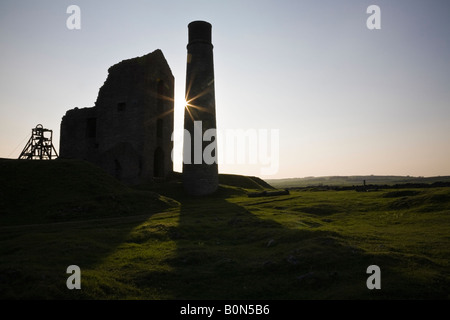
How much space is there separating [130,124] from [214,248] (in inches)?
1044

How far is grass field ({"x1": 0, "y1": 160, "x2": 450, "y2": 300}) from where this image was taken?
783 cm

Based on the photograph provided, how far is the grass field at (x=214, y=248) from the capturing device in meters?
7.83

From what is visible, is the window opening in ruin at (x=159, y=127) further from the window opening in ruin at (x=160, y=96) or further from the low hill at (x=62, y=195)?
the low hill at (x=62, y=195)

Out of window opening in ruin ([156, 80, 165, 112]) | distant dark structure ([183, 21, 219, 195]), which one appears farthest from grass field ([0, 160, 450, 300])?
window opening in ruin ([156, 80, 165, 112])

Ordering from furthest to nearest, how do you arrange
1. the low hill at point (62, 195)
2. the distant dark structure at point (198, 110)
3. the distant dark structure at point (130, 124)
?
the distant dark structure at point (130, 124), the distant dark structure at point (198, 110), the low hill at point (62, 195)

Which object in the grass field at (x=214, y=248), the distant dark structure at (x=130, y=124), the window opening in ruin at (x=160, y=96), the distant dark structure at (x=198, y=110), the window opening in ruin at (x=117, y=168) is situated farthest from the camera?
the window opening in ruin at (x=160, y=96)

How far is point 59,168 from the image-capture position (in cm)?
2414

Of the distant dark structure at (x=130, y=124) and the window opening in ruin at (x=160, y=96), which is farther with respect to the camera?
the window opening in ruin at (x=160, y=96)

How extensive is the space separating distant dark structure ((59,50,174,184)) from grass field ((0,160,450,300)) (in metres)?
13.5

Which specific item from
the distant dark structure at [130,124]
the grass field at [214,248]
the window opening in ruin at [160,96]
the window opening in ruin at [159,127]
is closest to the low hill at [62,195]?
the grass field at [214,248]

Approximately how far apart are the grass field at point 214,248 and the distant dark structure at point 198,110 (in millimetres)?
9680

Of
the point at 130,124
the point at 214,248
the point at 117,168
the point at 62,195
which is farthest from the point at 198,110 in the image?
the point at 214,248
